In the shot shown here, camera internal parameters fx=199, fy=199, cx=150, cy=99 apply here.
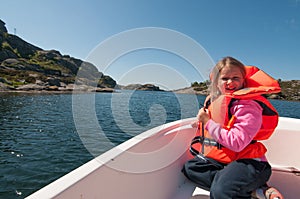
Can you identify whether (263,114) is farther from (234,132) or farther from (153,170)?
(153,170)

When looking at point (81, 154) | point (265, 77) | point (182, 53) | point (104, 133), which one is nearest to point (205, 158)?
point (265, 77)

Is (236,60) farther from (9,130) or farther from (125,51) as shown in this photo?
(9,130)

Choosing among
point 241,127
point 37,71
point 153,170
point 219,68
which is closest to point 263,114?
point 241,127

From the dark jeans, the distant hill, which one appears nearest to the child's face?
the dark jeans

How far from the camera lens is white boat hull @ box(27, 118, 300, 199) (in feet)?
3.78

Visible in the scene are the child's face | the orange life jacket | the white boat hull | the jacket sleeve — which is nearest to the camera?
the white boat hull

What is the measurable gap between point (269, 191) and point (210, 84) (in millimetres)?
1023

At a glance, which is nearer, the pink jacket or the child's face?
the pink jacket

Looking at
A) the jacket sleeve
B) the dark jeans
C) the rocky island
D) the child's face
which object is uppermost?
the rocky island

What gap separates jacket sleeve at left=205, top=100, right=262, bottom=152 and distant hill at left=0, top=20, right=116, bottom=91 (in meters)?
35.6

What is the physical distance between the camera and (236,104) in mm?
1619

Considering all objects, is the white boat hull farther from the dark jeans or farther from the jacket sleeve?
the jacket sleeve

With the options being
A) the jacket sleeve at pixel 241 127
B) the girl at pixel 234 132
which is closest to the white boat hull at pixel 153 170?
the girl at pixel 234 132

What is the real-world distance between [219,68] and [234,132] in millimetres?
614
